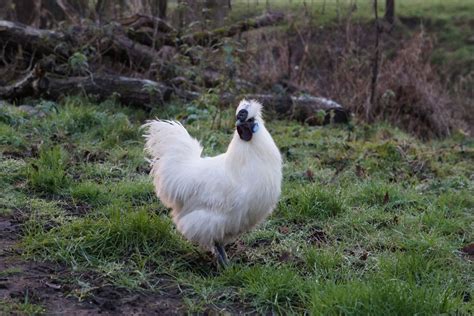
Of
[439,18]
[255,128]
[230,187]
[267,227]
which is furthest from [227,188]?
[439,18]

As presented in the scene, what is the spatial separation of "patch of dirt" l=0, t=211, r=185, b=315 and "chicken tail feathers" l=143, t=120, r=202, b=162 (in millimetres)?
1093

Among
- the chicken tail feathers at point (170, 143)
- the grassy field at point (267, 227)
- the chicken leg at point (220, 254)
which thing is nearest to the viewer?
the grassy field at point (267, 227)

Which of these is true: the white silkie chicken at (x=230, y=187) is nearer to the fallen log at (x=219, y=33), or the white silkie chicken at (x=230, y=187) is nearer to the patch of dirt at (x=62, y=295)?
the patch of dirt at (x=62, y=295)

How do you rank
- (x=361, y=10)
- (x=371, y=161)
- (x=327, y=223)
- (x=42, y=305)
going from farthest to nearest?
(x=361, y=10) → (x=371, y=161) → (x=327, y=223) → (x=42, y=305)

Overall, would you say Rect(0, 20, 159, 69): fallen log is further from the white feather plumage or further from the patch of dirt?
the patch of dirt

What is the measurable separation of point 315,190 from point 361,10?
15.1m

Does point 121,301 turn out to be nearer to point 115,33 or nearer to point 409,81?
point 115,33

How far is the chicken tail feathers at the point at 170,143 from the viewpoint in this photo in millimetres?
4559

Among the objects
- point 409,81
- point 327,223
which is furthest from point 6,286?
point 409,81

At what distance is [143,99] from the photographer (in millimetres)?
9227

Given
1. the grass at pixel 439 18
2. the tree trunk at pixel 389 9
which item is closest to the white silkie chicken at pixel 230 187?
the tree trunk at pixel 389 9

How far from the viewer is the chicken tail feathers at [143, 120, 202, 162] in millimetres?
4559

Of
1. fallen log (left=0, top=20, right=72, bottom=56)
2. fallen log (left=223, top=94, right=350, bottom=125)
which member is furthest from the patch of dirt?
fallen log (left=0, top=20, right=72, bottom=56)

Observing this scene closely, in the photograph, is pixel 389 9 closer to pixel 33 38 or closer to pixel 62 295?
pixel 33 38
